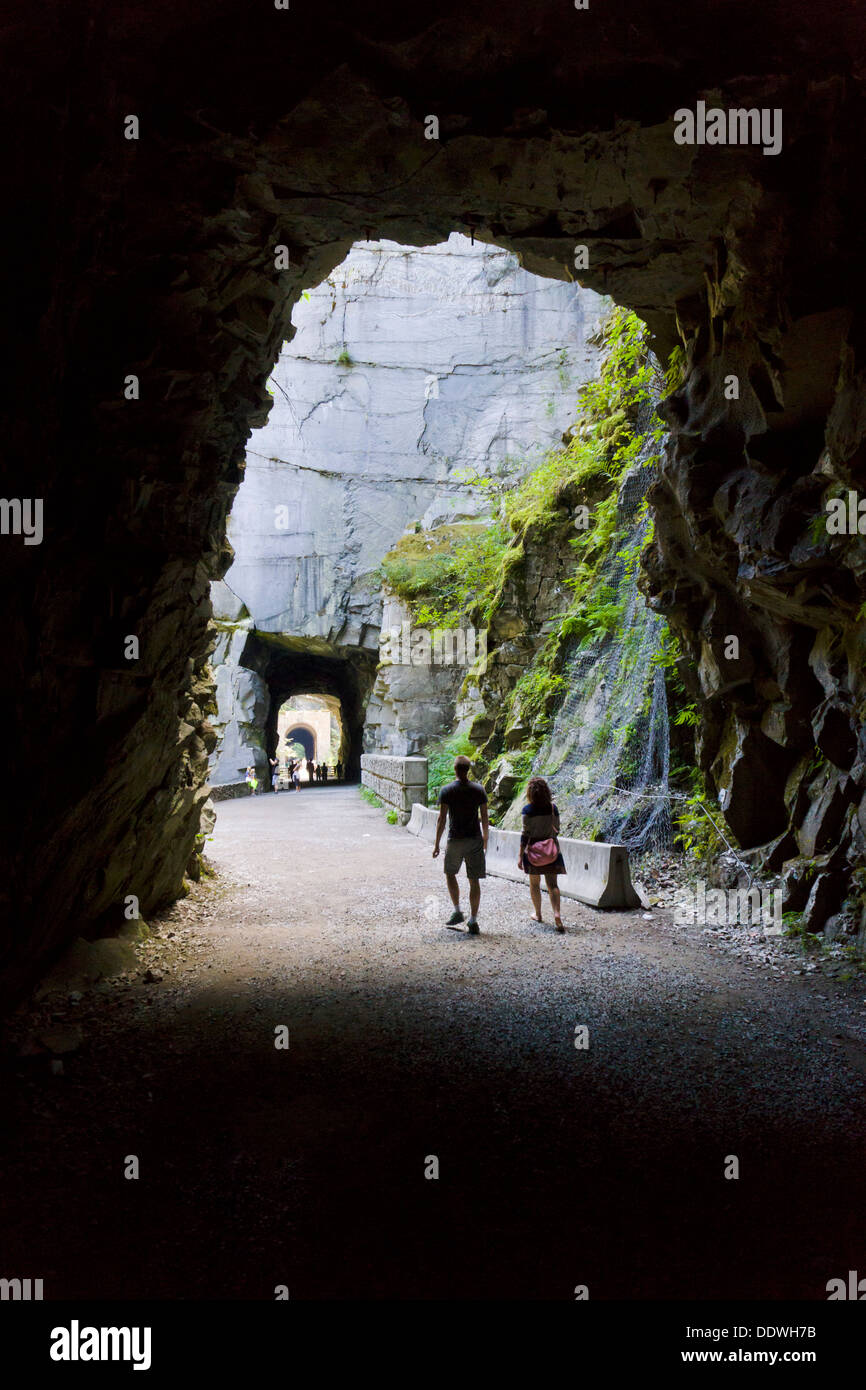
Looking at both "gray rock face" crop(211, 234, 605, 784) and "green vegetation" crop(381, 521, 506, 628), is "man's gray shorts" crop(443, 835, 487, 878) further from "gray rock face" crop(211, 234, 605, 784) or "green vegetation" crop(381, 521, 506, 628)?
"gray rock face" crop(211, 234, 605, 784)

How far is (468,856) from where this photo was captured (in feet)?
27.4

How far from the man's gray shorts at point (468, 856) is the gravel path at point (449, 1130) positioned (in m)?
1.30

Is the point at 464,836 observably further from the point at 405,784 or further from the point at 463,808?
the point at 405,784

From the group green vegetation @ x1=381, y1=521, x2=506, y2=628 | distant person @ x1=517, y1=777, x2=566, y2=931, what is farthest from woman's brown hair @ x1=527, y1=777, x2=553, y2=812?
green vegetation @ x1=381, y1=521, x2=506, y2=628

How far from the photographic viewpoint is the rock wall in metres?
4.89

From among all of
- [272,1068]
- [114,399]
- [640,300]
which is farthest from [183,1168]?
[640,300]

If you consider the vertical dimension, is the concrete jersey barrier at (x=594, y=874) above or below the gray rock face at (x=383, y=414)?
below

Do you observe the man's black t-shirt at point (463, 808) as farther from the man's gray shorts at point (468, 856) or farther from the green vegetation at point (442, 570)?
the green vegetation at point (442, 570)

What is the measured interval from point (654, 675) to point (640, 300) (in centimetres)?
539

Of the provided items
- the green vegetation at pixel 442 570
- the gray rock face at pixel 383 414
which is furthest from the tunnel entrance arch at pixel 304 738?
the green vegetation at pixel 442 570

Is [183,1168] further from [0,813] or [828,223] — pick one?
[828,223]

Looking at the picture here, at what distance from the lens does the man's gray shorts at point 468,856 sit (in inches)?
328

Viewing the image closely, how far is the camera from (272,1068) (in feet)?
15.4
